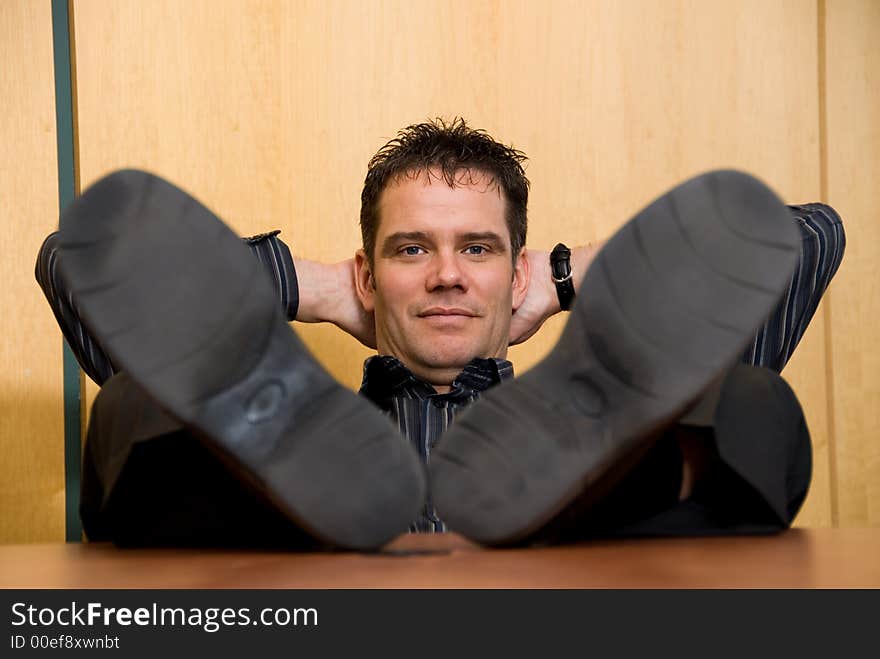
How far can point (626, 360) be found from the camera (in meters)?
0.58

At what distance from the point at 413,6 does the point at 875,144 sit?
32.0 inches

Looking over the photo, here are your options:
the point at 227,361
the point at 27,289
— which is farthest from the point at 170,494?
the point at 27,289

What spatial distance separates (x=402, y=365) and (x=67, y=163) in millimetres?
693

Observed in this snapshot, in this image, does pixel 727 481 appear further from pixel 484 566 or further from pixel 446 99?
pixel 446 99

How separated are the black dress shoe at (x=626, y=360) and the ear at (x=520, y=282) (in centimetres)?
72

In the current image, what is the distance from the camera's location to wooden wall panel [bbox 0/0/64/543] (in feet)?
4.93

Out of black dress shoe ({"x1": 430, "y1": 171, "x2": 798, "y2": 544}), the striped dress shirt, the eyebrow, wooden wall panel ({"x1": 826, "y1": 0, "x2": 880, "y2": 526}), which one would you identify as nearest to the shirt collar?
the striped dress shirt

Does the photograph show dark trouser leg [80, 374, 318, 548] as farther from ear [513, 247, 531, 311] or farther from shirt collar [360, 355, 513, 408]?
ear [513, 247, 531, 311]

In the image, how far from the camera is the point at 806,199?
167cm

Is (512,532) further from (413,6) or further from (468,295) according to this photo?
(413,6)

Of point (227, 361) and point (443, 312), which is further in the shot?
point (443, 312)

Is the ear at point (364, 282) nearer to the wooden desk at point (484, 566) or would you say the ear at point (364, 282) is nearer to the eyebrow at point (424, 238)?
the eyebrow at point (424, 238)

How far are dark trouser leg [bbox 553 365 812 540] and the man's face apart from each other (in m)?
0.50
